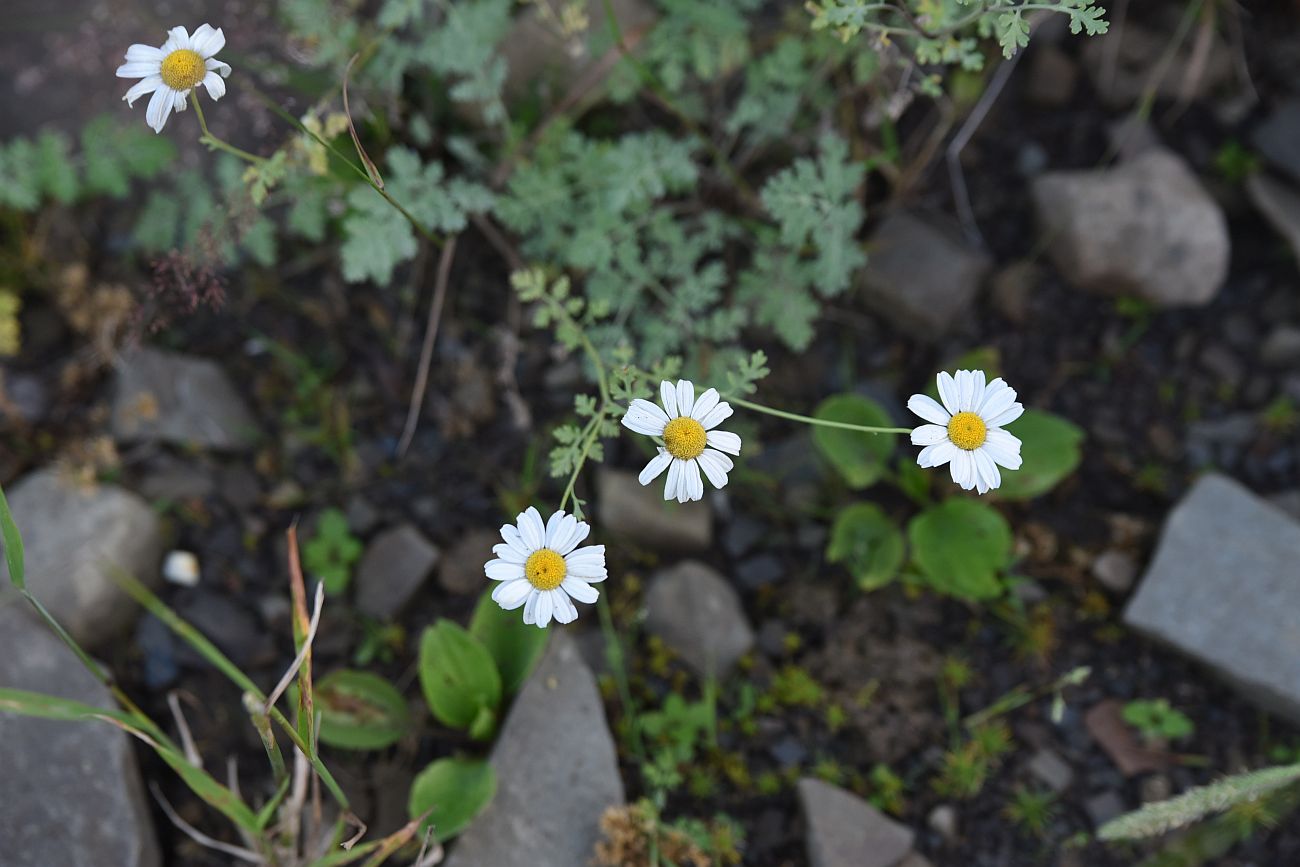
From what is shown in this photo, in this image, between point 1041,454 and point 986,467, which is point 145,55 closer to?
point 986,467

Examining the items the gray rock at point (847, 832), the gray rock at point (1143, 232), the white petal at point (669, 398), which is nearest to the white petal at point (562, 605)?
the white petal at point (669, 398)

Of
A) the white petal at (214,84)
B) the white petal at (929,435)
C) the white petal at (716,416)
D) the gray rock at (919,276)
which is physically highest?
the gray rock at (919,276)

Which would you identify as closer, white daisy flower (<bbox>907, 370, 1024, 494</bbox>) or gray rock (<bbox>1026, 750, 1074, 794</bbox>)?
white daisy flower (<bbox>907, 370, 1024, 494</bbox>)

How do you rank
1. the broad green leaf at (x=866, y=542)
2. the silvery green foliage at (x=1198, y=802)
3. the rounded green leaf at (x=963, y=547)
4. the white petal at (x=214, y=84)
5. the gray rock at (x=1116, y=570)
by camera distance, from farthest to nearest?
the gray rock at (x=1116, y=570), the broad green leaf at (x=866, y=542), the rounded green leaf at (x=963, y=547), the silvery green foliage at (x=1198, y=802), the white petal at (x=214, y=84)

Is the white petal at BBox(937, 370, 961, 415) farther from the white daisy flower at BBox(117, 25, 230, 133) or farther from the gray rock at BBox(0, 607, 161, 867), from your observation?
the gray rock at BBox(0, 607, 161, 867)

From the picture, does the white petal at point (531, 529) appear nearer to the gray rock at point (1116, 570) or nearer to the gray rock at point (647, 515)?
the gray rock at point (647, 515)

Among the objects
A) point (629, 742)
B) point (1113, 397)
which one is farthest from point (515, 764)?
point (1113, 397)

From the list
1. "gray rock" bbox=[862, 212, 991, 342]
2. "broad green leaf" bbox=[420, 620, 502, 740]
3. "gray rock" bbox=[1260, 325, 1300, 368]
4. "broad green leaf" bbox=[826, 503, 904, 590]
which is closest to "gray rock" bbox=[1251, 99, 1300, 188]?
"gray rock" bbox=[1260, 325, 1300, 368]
